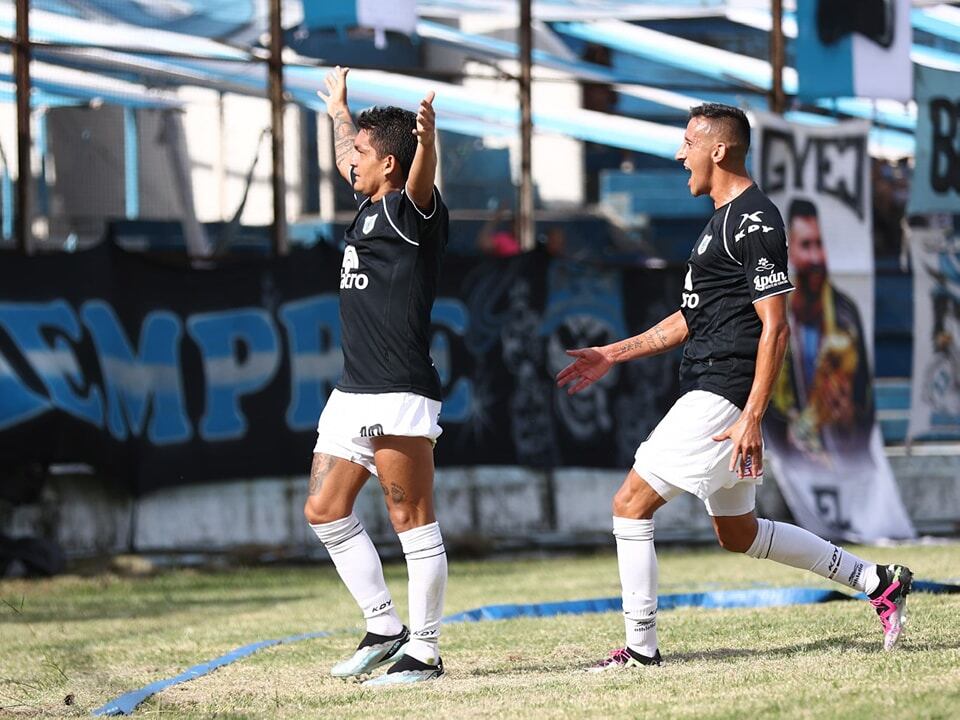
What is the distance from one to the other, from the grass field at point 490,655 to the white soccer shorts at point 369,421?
3.08ft

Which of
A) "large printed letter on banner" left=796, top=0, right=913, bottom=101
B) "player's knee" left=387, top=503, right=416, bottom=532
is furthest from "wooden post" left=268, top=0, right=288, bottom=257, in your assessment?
"player's knee" left=387, top=503, right=416, bottom=532

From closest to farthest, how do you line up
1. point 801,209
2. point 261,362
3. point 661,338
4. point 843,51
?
point 661,338 → point 261,362 → point 801,209 → point 843,51

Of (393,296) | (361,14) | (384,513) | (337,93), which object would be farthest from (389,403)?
(361,14)

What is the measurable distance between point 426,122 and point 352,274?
0.85 m

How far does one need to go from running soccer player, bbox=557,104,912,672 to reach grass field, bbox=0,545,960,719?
1.04 feet

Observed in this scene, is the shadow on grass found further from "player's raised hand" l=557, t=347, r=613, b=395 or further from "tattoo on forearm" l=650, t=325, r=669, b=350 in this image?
"tattoo on forearm" l=650, t=325, r=669, b=350

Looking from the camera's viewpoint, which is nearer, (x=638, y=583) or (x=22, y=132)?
(x=638, y=583)

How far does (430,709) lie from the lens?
579cm

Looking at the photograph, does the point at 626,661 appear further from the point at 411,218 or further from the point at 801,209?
the point at 801,209

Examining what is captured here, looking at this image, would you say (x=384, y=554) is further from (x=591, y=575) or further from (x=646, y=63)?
(x=646, y=63)

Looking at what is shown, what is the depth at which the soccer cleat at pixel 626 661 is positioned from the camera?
646cm

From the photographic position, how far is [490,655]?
287 inches

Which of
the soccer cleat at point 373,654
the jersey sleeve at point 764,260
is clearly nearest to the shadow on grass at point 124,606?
the soccer cleat at point 373,654

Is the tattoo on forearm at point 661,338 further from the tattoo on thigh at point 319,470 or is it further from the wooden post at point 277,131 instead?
the wooden post at point 277,131
